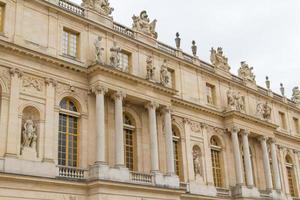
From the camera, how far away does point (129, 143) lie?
26.9 meters

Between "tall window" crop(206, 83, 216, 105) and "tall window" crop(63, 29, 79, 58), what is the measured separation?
11996 mm

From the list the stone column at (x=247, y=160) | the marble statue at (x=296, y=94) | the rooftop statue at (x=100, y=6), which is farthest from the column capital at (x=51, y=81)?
the marble statue at (x=296, y=94)

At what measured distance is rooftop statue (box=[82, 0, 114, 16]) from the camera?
2701 centimetres

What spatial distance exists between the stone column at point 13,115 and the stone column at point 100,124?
4.29 meters

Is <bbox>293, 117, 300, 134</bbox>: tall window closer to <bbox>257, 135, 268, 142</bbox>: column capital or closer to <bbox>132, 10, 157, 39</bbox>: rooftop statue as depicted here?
<bbox>257, 135, 268, 142</bbox>: column capital

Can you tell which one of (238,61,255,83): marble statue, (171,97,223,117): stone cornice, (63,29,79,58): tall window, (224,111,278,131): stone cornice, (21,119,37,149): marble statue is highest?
(238,61,255,83): marble statue

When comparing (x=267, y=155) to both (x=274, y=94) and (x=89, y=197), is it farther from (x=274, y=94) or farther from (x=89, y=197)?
(x=89, y=197)

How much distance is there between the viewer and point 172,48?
3203 cm

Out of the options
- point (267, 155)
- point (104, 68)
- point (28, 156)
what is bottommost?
point (28, 156)

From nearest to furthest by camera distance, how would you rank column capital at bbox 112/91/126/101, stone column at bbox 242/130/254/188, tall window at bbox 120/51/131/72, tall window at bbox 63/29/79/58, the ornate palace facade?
the ornate palace facade
column capital at bbox 112/91/126/101
tall window at bbox 63/29/79/58
tall window at bbox 120/51/131/72
stone column at bbox 242/130/254/188

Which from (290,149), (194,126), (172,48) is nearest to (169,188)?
(194,126)

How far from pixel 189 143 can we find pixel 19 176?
13.5 m

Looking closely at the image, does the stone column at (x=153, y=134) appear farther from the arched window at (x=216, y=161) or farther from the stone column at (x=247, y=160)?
the stone column at (x=247, y=160)

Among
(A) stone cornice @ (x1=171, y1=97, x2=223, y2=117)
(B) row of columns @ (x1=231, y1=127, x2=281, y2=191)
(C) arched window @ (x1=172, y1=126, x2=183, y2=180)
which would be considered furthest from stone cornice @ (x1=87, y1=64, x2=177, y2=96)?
Answer: (B) row of columns @ (x1=231, y1=127, x2=281, y2=191)
